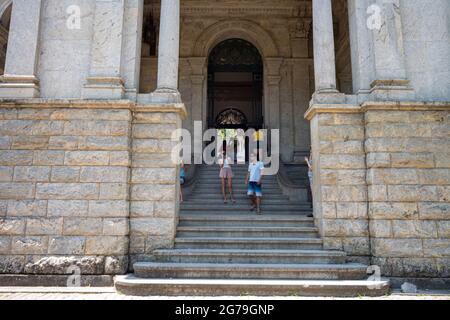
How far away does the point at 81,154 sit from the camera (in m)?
7.38

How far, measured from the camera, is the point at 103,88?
25.1ft

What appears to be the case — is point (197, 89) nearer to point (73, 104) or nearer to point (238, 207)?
point (238, 207)

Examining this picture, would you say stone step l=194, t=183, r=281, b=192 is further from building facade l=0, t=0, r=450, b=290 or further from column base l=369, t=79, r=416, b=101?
column base l=369, t=79, r=416, b=101

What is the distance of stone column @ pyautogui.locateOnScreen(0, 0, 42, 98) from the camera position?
25.4 feet

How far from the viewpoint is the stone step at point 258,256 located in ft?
22.7

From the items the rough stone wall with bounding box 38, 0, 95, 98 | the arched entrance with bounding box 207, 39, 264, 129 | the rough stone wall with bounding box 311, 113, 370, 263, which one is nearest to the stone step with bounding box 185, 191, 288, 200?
the rough stone wall with bounding box 311, 113, 370, 263

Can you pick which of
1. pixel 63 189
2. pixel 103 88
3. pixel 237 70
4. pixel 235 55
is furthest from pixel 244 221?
pixel 235 55

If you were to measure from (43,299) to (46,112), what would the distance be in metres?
3.98

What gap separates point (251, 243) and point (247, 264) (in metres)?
0.71

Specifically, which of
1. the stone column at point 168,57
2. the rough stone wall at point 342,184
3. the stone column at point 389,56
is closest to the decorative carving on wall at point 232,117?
the stone column at point 168,57

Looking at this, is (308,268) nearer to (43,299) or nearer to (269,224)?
(269,224)

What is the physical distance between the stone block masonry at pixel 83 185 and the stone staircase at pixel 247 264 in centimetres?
67

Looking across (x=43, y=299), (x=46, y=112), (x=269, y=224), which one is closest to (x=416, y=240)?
(x=269, y=224)

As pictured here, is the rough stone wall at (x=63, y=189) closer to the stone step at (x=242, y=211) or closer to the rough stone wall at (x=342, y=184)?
the stone step at (x=242, y=211)
